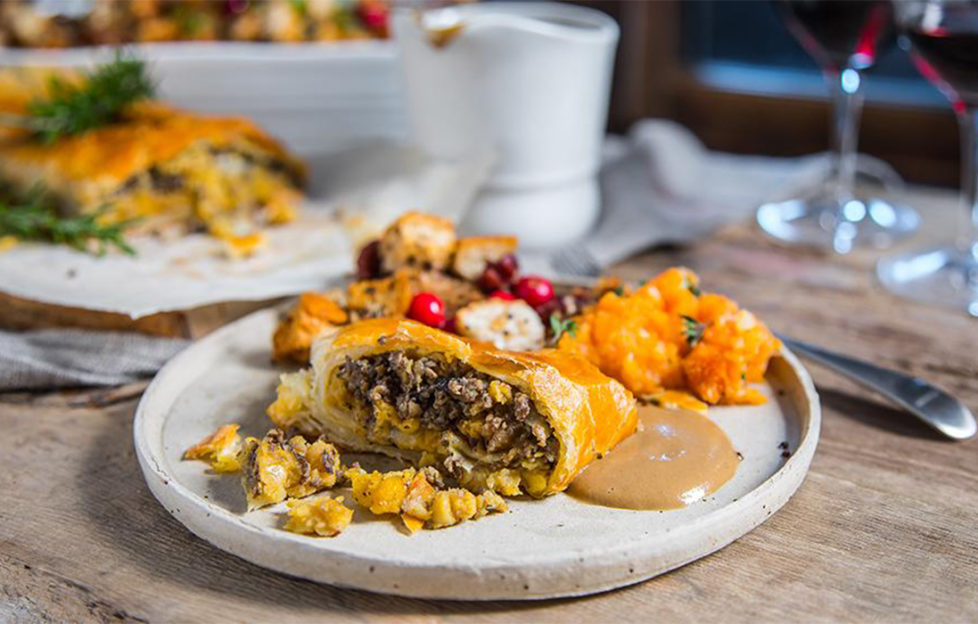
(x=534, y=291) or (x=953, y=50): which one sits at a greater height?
(x=953, y=50)

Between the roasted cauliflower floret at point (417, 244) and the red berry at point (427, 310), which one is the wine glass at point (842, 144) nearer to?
the roasted cauliflower floret at point (417, 244)

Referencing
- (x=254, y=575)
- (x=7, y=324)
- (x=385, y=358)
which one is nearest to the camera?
(x=254, y=575)

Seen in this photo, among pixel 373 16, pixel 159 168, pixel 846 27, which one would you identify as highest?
pixel 846 27

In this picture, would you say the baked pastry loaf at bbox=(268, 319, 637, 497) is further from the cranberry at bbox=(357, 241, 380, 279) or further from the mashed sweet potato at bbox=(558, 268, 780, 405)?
the cranberry at bbox=(357, 241, 380, 279)

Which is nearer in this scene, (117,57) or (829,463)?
(829,463)

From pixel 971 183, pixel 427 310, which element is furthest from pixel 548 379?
pixel 971 183

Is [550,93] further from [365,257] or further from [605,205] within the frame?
[365,257]

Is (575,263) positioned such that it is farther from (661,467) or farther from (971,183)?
(661,467)

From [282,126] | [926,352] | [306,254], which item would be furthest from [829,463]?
[282,126]
